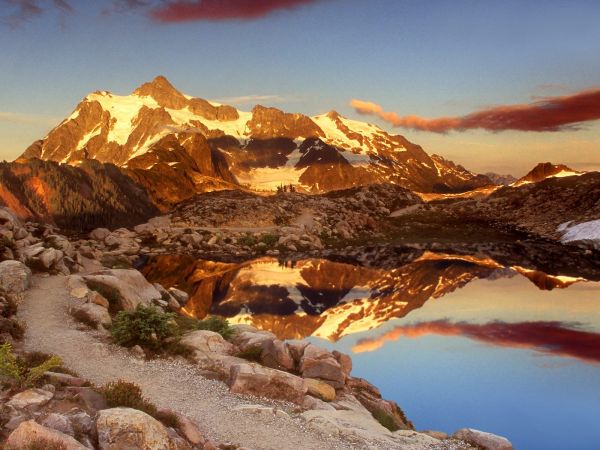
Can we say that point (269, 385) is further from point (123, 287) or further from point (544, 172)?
point (544, 172)

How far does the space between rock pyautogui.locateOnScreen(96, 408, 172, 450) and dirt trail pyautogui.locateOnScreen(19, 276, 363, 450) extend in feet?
8.96

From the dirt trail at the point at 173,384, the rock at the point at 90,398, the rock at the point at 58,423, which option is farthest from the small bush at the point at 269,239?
the rock at the point at 58,423

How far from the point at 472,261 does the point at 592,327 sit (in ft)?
102

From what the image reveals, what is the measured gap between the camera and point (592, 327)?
1451 inches

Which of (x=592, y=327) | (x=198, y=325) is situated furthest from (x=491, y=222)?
(x=198, y=325)

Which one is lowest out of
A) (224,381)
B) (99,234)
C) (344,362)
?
(344,362)

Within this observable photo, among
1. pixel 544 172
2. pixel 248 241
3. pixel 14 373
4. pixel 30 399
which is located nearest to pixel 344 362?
pixel 30 399

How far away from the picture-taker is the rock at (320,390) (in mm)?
19375

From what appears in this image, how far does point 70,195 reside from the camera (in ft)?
254

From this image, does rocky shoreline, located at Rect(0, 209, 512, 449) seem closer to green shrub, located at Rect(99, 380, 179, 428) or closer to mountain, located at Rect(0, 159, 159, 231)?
green shrub, located at Rect(99, 380, 179, 428)

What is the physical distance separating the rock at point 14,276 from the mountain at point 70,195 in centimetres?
4397

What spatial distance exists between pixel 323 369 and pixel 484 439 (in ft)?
20.7

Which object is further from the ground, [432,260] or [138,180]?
[138,180]

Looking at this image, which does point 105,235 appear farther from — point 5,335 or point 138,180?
point 5,335
